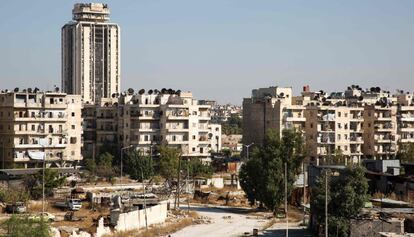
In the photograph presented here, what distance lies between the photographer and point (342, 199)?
37375mm

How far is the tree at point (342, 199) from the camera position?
119 ft

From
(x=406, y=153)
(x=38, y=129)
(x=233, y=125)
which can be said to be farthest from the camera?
(x=233, y=125)

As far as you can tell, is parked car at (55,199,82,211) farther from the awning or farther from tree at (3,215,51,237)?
the awning

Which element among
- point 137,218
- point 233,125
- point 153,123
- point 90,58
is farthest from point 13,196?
point 233,125

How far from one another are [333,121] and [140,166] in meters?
19.8

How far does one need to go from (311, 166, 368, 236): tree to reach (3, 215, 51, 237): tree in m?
13.4

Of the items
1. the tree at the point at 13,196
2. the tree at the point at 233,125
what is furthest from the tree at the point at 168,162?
the tree at the point at 233,125

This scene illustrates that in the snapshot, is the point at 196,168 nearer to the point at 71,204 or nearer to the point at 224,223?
the point at 224,223

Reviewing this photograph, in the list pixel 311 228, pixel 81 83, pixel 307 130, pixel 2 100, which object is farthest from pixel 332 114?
pixel 81 83

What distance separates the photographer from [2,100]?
64.1 m

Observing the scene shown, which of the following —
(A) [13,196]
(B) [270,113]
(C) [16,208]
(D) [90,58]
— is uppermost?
(D) [90,58]

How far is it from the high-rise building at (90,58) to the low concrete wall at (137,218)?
7465cm

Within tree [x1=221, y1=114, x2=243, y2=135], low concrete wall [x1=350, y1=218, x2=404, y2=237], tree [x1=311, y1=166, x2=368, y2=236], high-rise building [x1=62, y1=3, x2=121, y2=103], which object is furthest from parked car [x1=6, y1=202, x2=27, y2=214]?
tree [x1=221, y1=114, x2=243, y2=135]

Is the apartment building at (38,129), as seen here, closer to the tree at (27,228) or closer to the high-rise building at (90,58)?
the tree at (27,228)
